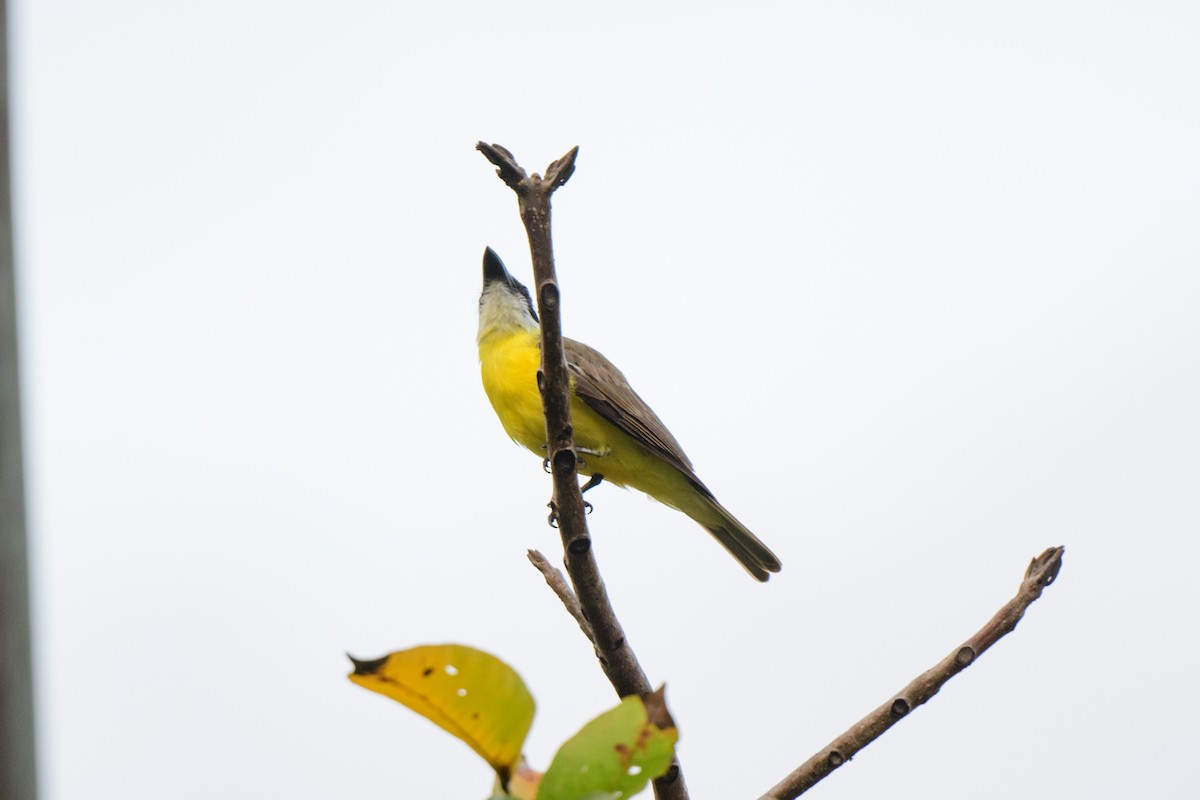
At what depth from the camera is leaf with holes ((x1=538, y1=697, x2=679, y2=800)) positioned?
1246 millimetres

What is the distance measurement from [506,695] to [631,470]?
4.42 meters

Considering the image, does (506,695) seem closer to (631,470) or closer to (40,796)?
(40,796)

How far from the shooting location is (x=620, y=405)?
545cm

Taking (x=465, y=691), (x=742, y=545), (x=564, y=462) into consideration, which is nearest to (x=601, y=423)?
(x=742, y=545)

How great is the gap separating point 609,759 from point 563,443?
176 cm

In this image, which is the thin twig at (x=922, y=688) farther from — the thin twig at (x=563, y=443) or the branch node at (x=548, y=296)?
the branch node at (x=548, y=296)

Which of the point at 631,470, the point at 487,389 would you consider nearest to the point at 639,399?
the point at 631,470

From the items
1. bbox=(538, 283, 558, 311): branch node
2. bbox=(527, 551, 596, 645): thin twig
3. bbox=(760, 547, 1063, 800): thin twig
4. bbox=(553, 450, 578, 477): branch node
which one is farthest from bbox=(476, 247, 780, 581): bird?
bbox=(760, 547, 1063, 800): thin twig

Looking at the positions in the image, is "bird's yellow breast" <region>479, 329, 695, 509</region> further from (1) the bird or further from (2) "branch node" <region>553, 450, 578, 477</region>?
(2) "branch node" <region>553, 450, 578, 477</region>

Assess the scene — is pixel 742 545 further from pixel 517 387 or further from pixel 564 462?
pixel 564 462

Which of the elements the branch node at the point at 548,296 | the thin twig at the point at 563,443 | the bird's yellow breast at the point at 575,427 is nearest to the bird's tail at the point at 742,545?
the bird's yellow breast at the point at 575,427

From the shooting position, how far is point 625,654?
2.89 metres

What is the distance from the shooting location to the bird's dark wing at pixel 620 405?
5395 millimetres

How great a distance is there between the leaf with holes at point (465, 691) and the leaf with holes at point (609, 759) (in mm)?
128
